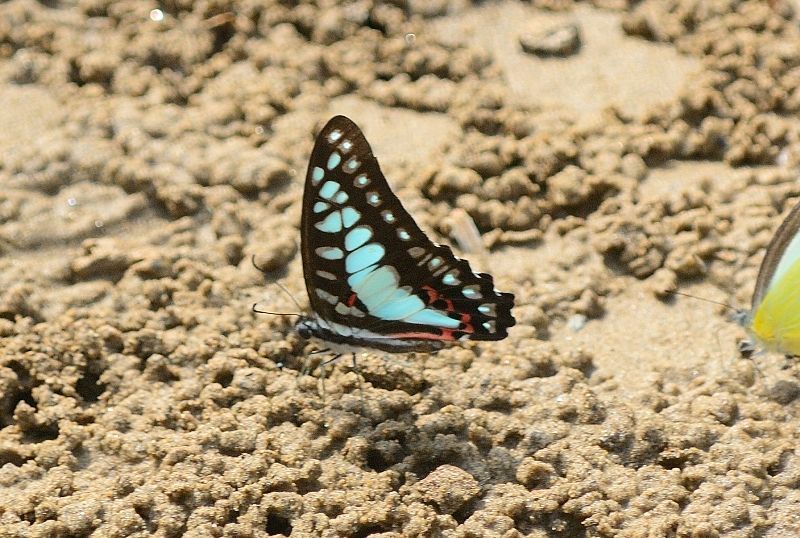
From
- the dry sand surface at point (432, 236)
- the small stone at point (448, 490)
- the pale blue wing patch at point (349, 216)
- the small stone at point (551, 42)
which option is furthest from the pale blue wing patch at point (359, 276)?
the small stone at point (551, 42)

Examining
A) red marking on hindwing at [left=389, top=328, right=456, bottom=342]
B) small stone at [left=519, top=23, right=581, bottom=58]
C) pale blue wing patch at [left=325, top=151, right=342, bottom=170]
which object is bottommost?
red marking on hindwing at [left=389, top=328, right=456, bottom=342]

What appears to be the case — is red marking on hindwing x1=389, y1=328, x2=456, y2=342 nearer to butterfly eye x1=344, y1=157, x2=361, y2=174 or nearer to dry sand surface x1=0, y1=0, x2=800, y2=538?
dry sand surface x1=0, y1=0, x2=800, y2=538

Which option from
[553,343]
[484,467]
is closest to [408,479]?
[484,467]

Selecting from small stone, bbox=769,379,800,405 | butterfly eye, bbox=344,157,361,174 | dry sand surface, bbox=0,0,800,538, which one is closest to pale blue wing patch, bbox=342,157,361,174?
butterfly eye, bbox=344,157,361,174

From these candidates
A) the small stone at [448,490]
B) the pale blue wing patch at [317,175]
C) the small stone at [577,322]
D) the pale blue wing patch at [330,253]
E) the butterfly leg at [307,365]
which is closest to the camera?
the small stone at [448,490]

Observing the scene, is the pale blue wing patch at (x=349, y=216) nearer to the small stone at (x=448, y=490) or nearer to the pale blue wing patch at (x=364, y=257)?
the pale blue wing patch at (x=364, y=257)

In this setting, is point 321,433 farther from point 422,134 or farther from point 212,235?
point 422,134

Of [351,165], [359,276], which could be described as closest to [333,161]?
[351,165]

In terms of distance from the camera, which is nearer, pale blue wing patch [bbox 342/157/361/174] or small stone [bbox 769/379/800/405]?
pale blue wing patch [bbox 342/157/361/174]
